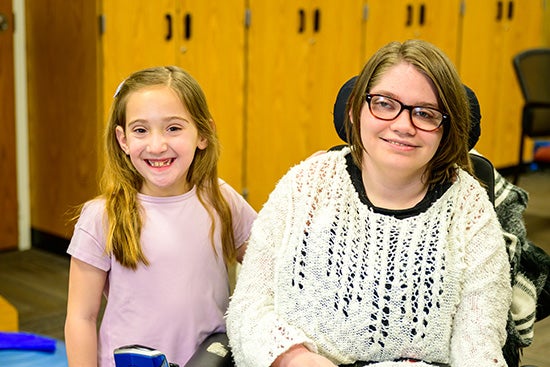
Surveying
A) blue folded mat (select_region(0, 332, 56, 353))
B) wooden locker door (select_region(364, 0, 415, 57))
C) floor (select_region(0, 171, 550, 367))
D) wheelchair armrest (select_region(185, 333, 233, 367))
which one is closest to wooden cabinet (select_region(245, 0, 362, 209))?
wooden locker door (select_region(364, 0, 415, 57))

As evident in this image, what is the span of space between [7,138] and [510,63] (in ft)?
12.1

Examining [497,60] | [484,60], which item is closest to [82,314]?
[484,60]

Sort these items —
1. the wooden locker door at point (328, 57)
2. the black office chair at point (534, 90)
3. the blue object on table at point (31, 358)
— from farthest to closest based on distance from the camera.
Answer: the black office chair at point (534, 90), the wooden locker door at point (328, 57), the blue object on table at point (31, 358)

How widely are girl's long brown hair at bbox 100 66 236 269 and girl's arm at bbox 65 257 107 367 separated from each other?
0.24 feet

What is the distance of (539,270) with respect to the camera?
5.90ft

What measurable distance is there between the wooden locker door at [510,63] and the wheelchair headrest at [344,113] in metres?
4.40

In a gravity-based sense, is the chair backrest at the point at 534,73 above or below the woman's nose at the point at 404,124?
below

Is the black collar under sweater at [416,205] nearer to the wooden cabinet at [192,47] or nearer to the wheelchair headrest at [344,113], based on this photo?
the wheelchair headrest at [344,113]

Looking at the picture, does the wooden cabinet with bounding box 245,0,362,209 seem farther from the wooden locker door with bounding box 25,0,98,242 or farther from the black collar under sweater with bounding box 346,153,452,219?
the black collar under sweater with bounding box 346,153,452,219

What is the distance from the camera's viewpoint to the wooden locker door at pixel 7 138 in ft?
12.7

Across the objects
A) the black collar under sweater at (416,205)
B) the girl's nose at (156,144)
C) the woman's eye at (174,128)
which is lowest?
the black collar under sweater at (416,205)

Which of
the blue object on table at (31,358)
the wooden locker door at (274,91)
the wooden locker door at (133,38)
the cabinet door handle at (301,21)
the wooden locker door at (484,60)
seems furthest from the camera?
the wooden locker door at (484,60)

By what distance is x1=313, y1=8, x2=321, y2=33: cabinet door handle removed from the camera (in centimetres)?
453

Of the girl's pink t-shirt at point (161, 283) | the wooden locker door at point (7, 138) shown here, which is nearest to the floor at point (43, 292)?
the wooden locker door at point (7, 138)
